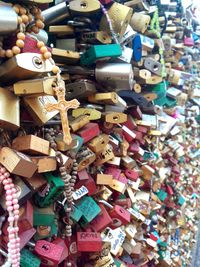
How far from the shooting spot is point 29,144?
2.53ft

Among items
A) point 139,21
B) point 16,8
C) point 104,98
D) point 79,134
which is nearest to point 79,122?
point 79,134

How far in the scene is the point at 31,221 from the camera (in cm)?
79

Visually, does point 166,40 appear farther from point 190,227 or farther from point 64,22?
point 190,227

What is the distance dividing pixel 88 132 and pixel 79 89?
0.13 m

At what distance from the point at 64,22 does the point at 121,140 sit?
0.44 m

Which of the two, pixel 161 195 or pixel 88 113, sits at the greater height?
pixel 88 113

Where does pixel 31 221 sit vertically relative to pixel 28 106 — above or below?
below

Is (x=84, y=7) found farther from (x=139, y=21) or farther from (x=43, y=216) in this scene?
(x=43, y=216)

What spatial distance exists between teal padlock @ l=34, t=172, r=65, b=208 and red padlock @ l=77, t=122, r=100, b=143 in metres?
0.21

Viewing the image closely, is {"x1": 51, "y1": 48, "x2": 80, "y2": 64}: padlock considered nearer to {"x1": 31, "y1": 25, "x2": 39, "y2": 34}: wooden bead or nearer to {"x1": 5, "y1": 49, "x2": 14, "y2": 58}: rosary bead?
{"x1": 31, "y1": 25, "x2": 39, "y2": 34}: wooden bead

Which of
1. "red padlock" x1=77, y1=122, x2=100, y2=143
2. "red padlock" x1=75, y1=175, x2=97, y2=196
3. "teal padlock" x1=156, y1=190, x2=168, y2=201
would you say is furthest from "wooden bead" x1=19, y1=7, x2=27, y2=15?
"teal padlock" x1=156, y1=190, x2=168, y2=201

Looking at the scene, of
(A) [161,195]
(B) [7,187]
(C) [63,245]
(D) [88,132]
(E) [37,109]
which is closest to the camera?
(B) [7,187]

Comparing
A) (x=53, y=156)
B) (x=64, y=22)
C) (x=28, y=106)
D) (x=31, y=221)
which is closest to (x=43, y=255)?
(x=31, y=221)

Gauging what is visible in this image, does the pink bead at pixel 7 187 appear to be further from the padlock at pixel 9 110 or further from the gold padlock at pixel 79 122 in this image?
the gold padlock at pixel 79 122
